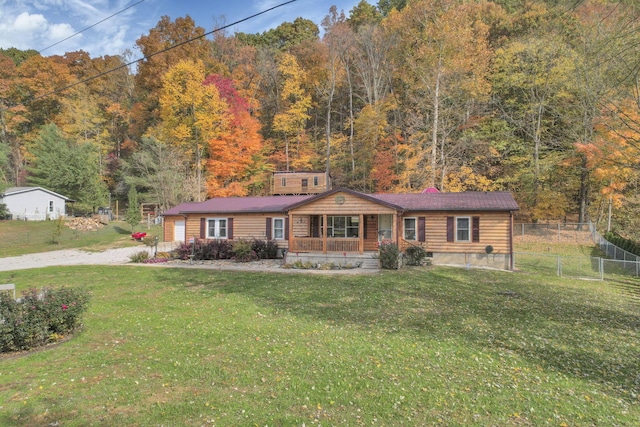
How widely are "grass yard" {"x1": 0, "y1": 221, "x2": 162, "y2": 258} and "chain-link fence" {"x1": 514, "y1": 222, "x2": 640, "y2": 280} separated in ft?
97.4

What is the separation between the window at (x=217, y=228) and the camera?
23188mm

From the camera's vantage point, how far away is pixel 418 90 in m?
30.0

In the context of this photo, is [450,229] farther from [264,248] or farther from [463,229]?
[264,248]

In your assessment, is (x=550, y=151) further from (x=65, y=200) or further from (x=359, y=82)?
(x=65, y=200)

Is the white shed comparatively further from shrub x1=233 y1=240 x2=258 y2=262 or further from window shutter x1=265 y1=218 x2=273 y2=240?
shrub x1=233 y1=240 x2=258 y2=262

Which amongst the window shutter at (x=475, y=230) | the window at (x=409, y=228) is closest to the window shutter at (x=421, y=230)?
the window at (x=409, y=228)

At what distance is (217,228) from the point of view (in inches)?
917

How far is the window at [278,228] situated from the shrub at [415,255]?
8.27 metres

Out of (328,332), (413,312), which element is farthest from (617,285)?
(328,332)

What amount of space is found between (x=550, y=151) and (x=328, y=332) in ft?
98.7

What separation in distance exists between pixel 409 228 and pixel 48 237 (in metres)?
30.4

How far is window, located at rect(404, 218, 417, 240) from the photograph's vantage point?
1941 centimetres

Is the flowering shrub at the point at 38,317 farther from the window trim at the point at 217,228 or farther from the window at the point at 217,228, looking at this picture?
the window at the point at 217,228

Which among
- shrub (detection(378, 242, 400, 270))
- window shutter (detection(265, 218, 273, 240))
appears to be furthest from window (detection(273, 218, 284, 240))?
shrub (detection(378, 242, 400, 270))
